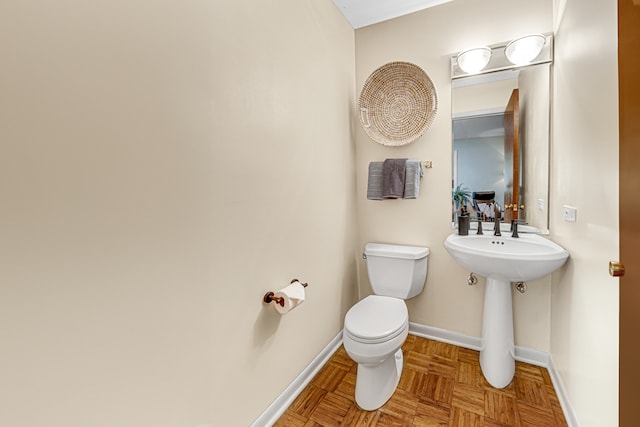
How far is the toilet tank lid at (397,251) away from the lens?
79.0 inches

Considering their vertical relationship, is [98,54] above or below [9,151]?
above

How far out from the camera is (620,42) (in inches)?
32.3

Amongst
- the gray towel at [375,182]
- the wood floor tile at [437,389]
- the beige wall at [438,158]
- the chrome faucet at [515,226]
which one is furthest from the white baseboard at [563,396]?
the gray towel at [375,182]

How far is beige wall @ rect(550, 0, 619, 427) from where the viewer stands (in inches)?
39.9

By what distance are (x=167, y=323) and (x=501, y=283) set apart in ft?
5.94

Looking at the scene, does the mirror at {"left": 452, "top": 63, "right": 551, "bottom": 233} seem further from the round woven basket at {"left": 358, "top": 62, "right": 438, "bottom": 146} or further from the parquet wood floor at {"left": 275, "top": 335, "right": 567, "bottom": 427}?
the parquet wood floor at {"left": 275, "top": 335, "right": 567, "bottom": 427}

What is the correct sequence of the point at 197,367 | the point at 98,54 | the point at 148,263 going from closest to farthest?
the point at 98,54, the point at 148,263, the point at 197,367

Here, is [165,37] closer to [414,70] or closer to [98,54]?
[98,54]

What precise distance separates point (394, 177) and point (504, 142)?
0.75m

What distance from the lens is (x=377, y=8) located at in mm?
2066

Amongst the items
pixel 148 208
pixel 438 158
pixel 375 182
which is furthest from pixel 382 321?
pixel 148 208

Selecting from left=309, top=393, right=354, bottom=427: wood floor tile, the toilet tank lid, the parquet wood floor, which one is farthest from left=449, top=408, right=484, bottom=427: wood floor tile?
the toilet tank lid

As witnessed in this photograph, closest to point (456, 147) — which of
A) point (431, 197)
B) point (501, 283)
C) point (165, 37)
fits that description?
point (431, 197)

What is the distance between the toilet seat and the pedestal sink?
19.3 inches
